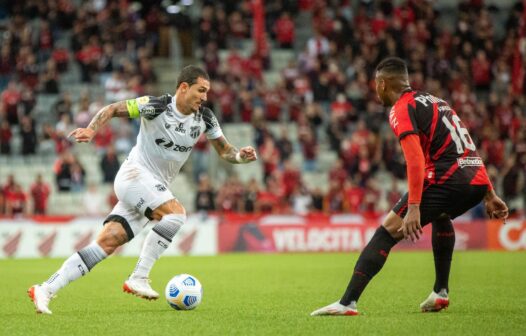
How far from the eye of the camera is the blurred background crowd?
26.0 metres

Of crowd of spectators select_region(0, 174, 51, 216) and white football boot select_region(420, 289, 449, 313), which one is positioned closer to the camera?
white football boot select_region(420, 289, 449, 313)

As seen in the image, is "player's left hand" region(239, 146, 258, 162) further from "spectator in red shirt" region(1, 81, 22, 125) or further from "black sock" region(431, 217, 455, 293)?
"spectator in red shirt" region(1, 81, 22, 125)

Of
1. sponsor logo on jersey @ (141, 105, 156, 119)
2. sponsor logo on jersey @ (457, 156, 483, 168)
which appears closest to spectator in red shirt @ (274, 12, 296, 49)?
sponsor logo on jersey @ (141, 105, 156, 119)

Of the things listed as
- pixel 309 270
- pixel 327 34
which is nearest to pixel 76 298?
pixel 309 270

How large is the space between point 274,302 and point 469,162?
301 cm

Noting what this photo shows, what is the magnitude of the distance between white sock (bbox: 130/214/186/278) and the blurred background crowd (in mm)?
14897

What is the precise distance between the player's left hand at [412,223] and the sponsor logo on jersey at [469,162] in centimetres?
78

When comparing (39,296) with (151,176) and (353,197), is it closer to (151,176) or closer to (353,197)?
(151,176)

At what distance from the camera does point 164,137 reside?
10094 millimetres

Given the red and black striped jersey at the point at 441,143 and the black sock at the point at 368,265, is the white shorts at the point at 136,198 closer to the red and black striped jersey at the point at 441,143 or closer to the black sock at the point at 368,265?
the black sock at the point at 368,265

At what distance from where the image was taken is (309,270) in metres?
17.3

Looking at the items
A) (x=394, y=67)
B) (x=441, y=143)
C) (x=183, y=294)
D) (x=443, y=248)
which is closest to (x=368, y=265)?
(x=443, y=248)

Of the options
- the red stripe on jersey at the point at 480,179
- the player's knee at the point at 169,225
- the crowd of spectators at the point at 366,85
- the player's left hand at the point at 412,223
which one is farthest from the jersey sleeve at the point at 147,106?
the crowd of spectators at the point at 366,85

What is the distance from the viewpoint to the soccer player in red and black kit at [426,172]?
8828mm
